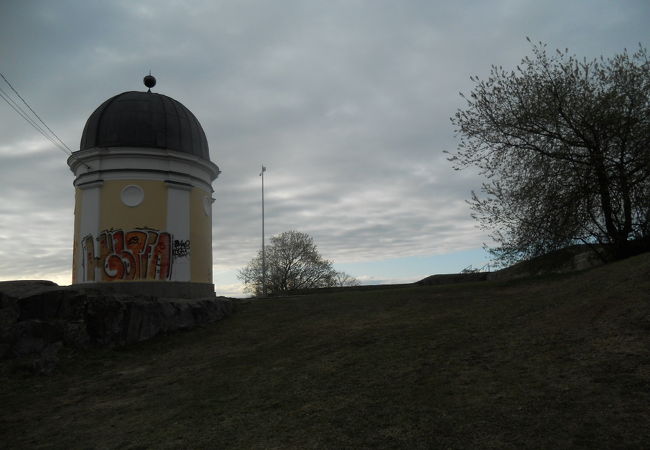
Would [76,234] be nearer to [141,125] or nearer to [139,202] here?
[139,202]

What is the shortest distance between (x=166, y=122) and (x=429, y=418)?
16.5 meters

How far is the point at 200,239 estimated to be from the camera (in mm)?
19750

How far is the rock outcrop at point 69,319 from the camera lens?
42.6 ft

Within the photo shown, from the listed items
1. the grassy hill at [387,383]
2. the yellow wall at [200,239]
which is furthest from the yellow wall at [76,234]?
the grassy hill at [387,383]

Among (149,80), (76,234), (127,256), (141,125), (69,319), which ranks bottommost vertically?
(69,319)

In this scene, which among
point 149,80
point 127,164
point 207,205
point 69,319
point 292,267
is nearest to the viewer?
point 69,319

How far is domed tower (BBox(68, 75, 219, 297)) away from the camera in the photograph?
17.6 m

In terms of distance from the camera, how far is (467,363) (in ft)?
27.1

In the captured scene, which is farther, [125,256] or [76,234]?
[76,234]

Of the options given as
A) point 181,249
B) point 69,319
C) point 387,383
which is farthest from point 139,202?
point 387,383

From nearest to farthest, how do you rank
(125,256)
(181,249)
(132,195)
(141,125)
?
(125,256) < (132,195) < (181,249) < (141,125)

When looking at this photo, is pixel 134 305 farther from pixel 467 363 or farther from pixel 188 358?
pixel 467 363

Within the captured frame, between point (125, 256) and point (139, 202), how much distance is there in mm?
2099

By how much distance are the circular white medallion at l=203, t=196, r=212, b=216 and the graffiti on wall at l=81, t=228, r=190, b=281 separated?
8.99ft
